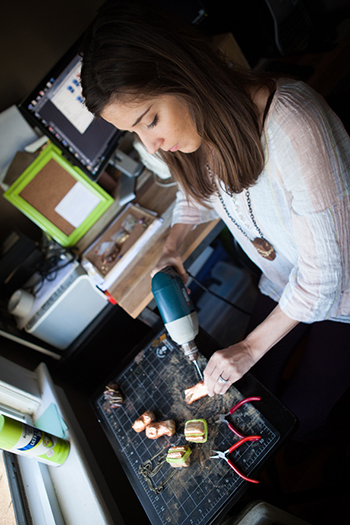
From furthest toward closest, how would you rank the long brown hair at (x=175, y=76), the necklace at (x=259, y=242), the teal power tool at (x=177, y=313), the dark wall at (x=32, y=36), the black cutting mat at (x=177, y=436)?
the dark wall at (x=32, y=36) < the necklace at (x=259, y=242) < the teal power tool at (x=177, y=313) < the black cutting mat at (x=177, y=436) < the long brown hair at (x=175, y=76)

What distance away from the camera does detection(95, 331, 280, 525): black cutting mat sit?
757mm

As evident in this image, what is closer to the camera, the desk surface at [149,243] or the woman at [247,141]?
the woman at [247,141]

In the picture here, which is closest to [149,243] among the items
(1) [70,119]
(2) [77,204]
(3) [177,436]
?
(2) [77,204]

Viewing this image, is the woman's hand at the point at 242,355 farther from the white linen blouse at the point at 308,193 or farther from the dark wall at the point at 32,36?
the dark wall at the point at 32,36

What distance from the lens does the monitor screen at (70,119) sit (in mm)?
1244

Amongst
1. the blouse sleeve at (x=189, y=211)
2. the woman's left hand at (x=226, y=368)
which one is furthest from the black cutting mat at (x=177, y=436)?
the blouse sleeve at (x=189, y=211)

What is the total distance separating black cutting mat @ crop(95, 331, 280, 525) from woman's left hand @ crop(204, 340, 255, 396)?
5cm

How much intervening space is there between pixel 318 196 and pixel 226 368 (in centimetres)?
49

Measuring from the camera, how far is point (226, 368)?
0.83 meters

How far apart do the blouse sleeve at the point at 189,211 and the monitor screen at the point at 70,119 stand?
1.35 ft

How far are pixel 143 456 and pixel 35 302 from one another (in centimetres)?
83

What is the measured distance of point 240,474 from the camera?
74 centimetres

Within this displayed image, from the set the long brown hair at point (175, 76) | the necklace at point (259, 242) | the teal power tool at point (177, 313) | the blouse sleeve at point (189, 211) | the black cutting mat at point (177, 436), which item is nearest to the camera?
the long brown hair at point (175, 76)

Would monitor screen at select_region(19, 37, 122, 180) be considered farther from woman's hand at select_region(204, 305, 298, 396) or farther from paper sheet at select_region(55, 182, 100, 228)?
woman's hand at select_region(204, 305, 298, 396)
